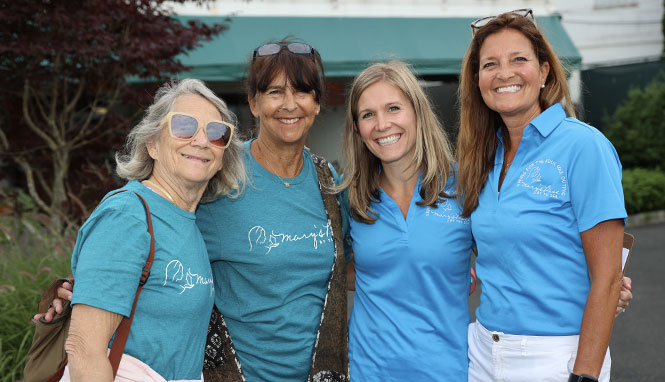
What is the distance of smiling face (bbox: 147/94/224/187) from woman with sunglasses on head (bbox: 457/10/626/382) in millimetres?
1179

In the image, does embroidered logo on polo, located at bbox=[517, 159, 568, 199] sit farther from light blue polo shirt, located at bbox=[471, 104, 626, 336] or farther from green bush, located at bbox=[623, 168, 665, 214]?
green bush, located at bbox=[623, 168, 665, 214]

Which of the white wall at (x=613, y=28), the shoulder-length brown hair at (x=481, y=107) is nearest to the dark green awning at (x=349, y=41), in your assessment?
the white wall at (x=613, y=28)

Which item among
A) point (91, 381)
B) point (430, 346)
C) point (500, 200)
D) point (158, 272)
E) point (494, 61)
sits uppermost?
point (494, 61)

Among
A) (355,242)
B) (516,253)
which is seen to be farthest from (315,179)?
(516,253)

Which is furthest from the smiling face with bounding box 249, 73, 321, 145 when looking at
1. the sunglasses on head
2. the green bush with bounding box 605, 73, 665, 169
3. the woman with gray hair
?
the green bush with bounding box 605, 73, 665, 169

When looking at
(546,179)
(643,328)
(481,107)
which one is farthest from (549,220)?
(643,328)

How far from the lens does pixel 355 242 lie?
10.0ft

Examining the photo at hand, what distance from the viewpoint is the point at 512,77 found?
262 centimetres

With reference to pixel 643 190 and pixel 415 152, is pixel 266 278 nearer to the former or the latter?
pixel 415 152

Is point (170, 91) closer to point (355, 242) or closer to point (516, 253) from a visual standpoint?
point (355, 242)

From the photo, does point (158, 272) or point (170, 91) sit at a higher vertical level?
point (170, 91)

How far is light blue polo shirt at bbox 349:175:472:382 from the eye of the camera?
2.78 m

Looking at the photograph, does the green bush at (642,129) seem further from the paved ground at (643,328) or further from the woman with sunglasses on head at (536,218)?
the woman with sunglasses on head at (536,218)

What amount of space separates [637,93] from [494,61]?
13.3 metres
